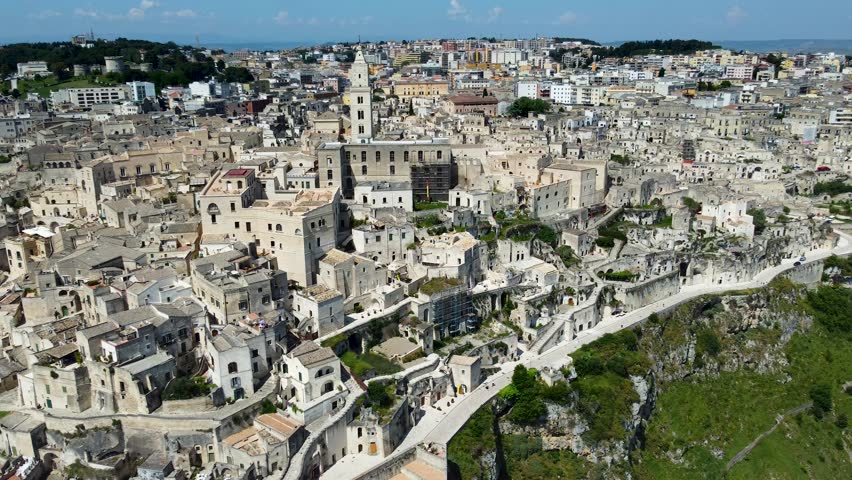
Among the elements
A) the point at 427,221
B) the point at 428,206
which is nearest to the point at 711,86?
the point at 428,206

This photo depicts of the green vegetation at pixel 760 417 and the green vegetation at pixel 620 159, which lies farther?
the green vegetation at pixel 620 159

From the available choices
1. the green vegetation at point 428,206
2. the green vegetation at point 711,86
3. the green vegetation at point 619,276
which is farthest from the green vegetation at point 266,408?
the green vegetation at point 711,86

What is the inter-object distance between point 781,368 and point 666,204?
14.1 m

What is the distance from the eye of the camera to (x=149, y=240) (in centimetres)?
3556

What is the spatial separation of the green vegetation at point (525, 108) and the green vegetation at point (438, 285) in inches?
1880

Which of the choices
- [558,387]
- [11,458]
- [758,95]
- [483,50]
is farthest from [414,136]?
[483,50]

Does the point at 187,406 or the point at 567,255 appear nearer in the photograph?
the point at 187,406

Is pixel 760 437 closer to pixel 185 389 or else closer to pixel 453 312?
pixel 453 312

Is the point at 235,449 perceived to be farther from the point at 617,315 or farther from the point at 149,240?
the point at 617,315

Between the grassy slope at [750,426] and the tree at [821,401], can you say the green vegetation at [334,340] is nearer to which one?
the grassy slope at [750,426]

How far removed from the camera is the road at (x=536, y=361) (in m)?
27.4

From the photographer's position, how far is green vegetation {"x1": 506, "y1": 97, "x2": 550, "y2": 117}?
79.5 metres

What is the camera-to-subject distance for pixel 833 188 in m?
58.6

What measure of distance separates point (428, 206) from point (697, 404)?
18186 millimetres
